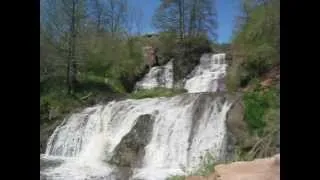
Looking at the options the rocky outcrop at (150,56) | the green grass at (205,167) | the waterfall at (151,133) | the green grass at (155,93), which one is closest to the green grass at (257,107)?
the waterfall at (151,133)

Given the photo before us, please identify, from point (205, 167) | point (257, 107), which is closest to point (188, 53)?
point (257, 107)

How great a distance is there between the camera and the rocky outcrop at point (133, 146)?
2.95 metres

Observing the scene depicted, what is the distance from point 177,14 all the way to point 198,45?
24 cm

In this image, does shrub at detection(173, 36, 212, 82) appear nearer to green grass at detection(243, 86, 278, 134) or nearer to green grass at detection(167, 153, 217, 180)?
green grass at detection(243, 86, 278, 134)

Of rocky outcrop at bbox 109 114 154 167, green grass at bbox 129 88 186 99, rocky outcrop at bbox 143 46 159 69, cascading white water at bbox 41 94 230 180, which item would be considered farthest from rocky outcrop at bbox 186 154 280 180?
rocky outcrop at bbox 143 46 159 69

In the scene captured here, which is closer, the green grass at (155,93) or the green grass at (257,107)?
the green grass at (257,107)

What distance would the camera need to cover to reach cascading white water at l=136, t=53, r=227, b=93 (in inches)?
107

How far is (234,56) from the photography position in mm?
2705

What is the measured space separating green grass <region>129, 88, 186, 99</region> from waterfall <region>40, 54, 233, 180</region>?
33 millimetres

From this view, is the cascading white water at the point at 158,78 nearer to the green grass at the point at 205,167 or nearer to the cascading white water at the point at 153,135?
the cascading white water at the point at 153,135

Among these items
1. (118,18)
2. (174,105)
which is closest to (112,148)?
(174,105)
